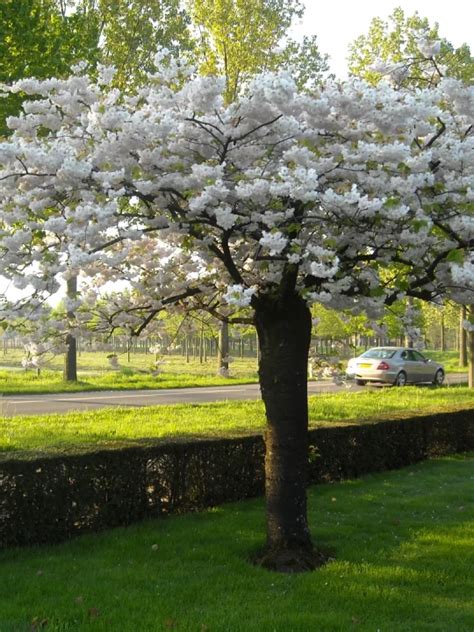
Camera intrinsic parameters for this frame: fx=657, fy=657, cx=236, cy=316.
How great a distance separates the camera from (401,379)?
25453 mm

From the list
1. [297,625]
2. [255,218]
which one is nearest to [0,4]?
[255,218]

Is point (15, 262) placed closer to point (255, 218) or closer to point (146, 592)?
point (255, 218)

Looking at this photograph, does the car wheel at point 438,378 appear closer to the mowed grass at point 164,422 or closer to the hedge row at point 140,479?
the mowed grass at point 164,422

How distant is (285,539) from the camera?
5469 millimetres

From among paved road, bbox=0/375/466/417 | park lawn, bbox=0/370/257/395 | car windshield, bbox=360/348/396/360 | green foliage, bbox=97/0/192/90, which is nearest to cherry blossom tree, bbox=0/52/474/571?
paved road, bbox=0/375/466/417

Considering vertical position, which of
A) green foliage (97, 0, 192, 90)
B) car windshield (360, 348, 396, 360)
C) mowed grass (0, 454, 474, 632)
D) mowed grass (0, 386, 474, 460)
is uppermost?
green foliage (97, 0, 192, 90)

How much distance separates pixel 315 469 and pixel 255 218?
4510mm

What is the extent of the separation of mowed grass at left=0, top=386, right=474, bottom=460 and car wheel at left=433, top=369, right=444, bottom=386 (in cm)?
1138

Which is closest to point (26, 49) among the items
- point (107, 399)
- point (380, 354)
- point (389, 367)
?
point (107, 399)

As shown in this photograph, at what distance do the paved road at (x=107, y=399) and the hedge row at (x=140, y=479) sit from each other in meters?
8.35

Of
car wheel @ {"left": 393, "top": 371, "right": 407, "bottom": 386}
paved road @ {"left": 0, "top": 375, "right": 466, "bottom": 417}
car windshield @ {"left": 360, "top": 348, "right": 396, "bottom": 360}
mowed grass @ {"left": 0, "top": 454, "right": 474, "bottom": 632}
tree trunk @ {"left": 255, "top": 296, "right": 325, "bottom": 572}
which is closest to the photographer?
mowed grass @ {"left": 0, "top": 454, "right": 474, "bottom": 632}

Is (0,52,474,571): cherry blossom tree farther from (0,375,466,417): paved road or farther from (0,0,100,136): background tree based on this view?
(0,375,466,417): paved road

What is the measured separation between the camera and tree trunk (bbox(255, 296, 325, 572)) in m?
5.46

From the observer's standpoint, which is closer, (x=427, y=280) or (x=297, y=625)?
(x=297, y=625)
